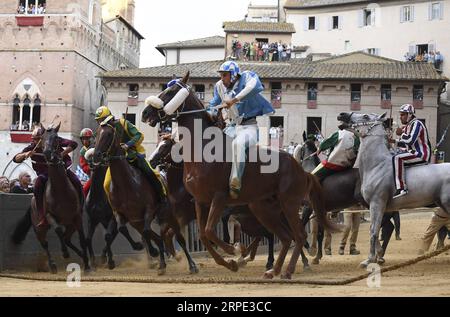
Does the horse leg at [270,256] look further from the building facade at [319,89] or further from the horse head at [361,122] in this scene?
the building facade at [319,89]

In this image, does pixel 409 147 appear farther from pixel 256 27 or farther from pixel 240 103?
pixel 256 27

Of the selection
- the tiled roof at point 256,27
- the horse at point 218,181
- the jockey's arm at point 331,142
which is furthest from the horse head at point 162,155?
the tiled roof at point 256,27

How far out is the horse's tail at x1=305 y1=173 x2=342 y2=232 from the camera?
57.2 feet

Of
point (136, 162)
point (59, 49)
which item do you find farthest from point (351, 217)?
point (59, 49)

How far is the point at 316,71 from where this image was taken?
6788 cm

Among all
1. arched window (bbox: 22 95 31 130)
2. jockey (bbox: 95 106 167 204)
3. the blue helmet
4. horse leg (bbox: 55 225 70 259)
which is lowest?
horse leg (bbox: 55 225 70 259)

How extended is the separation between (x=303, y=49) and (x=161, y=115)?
236ft

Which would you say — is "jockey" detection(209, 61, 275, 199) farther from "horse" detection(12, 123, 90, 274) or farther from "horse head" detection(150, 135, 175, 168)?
"horse" detection(12, 123, 90, 274)

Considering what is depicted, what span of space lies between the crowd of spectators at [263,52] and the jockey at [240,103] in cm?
5669

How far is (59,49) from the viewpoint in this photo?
236 ft

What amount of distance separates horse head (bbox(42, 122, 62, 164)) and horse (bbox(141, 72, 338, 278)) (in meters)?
2.59

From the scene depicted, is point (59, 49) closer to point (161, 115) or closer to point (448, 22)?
point (448, 22)

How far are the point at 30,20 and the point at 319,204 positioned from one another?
5895cm

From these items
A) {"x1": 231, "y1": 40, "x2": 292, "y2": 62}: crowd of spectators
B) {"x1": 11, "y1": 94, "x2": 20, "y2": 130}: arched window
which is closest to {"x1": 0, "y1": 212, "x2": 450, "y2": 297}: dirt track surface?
A: {"x1": 231, "y1": 40, "x2": 292, "y2": 62}: crowd of spectators
